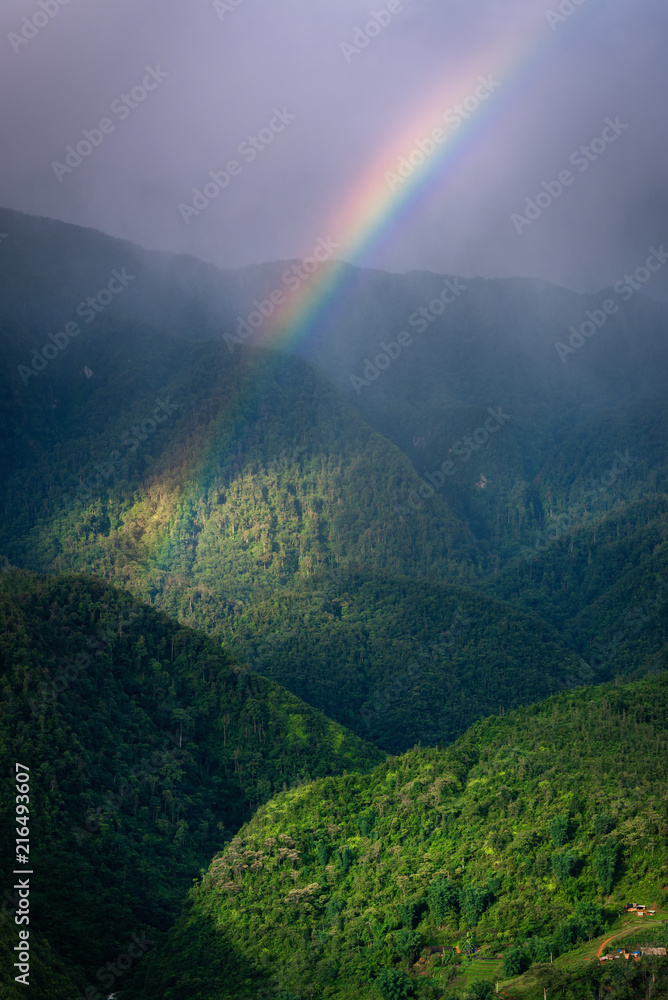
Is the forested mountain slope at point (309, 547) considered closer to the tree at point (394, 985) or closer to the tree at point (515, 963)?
the tree at point (394, 985)

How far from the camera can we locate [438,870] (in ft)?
220

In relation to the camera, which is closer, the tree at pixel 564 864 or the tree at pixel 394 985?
the tree at pixel 394 985

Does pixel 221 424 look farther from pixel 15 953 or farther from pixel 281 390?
pixel 15 953

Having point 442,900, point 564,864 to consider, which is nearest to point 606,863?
point 564,864

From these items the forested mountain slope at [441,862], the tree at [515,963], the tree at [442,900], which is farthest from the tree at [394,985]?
the tree at [515,963]

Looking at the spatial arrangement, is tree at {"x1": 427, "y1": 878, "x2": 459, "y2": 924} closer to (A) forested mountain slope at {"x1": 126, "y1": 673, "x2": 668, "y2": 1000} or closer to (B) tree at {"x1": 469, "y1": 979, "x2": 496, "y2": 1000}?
(A) forested mountain slope at {"x1": 126, "y1": 673, "x2": 668, "y2": 1000}

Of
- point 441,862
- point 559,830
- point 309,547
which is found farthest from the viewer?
point 309,547

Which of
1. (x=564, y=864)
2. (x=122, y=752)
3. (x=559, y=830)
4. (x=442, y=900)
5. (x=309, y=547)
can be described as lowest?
(x=442, y=900)

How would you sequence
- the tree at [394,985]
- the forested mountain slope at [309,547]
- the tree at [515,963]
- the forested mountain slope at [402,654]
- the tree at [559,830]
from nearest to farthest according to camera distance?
the tree at [515,963] → the tree at [394,985] → the tree at [559,830] → the forested mountain slope at [402,654] → the forested mountain slope at [309,547]

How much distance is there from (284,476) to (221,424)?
48.1 feet

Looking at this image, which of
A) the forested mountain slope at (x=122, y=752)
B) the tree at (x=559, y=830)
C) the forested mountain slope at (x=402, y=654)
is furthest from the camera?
the forested mountain slope at (x=402, y=654)

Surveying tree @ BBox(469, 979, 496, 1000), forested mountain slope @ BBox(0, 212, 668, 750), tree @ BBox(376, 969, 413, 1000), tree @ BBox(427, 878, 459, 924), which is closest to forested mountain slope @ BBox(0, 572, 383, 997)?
tree @ BBox(376, 969, 413, 1000)

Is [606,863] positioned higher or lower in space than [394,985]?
higher

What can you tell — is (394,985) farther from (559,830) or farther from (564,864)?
(559,830)
